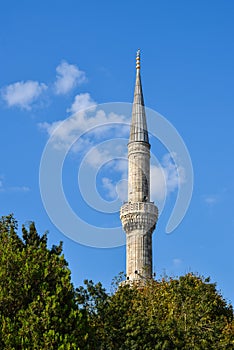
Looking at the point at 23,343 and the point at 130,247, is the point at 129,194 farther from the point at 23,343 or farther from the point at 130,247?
the point at 23,343

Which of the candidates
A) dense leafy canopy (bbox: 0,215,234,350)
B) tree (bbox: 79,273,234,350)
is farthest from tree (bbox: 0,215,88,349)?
tree (bbox: 79,273,234,350)

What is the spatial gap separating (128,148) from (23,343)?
30039 millimetres

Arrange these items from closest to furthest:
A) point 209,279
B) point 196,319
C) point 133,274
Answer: point 196,319
point 209,279
point 133,274

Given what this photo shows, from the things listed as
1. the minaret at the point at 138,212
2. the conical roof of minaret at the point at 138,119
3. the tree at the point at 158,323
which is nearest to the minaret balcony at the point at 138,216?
the minaret at the point at 138,212

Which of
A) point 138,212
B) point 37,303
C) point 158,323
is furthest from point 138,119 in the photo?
Answer: point 37,303

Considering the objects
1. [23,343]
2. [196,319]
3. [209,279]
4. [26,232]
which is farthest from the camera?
[209,279]

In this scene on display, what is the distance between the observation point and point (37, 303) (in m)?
26.5

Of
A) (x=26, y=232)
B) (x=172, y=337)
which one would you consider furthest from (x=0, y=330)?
(x=172, y=337)

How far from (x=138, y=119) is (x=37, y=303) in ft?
99.1

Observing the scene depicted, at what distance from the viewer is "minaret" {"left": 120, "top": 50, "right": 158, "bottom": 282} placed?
167 ft

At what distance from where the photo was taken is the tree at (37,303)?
25.6 m

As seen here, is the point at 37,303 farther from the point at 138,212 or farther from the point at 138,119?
the point at 138,119

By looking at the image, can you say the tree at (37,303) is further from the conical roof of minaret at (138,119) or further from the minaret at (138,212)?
the conical roof of minaret at (138,119)

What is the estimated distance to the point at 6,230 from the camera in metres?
32.8
